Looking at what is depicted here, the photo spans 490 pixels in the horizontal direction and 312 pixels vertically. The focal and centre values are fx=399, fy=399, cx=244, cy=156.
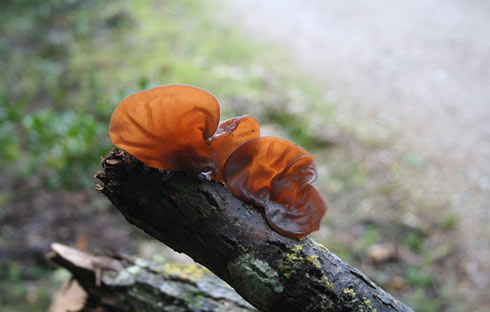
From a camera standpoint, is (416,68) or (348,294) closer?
(348,294)

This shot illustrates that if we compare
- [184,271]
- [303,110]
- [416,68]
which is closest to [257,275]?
[184,271]

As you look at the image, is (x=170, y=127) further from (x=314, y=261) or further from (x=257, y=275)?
(x=314, y=261)

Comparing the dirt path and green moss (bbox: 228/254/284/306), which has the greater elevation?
the dirt path

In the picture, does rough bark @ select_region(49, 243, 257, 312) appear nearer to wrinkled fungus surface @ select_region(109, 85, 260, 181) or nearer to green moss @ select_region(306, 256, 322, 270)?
green moss @ select_region(306, 256, 322, 270)

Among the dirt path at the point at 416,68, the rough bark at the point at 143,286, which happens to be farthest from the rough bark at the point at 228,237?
the dirt path at the point at 416,68

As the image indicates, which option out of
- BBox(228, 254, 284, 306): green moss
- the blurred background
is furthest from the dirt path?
BBox(228, 254, 284, 306): green moss

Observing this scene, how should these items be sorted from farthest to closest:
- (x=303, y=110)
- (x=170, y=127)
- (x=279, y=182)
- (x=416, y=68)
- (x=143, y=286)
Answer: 1. (x=416, y=68)
2. (x=303, y=110)
3. (x=143, y=286)
4. (x=279, y=182)
5. (x=170, y=127)

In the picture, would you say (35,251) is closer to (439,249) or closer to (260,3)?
(439,249)
